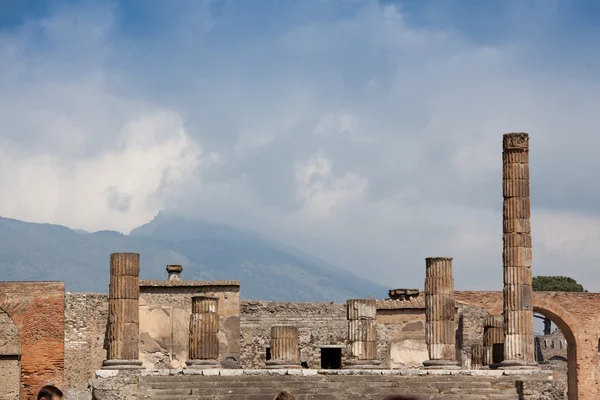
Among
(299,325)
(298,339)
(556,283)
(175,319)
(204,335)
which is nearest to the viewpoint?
(204,335)

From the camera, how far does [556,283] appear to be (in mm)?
79500

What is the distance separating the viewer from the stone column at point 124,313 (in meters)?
27.0

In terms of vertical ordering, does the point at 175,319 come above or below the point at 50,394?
above

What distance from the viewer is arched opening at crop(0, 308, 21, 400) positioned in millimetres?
37125

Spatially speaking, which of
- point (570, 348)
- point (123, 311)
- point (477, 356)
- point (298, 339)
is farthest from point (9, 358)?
point (570, 348)

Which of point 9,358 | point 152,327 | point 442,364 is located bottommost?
point 442,364

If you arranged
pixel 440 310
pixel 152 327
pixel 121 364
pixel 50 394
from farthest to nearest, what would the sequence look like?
pixel 152 327 → pixel 440 310 → pixel 121 364 → pixel 50 394

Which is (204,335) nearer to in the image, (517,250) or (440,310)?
(440,310)

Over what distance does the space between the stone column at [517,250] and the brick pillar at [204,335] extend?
19.5 ft

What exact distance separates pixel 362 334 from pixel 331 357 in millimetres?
7603

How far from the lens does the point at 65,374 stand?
33.7 metres

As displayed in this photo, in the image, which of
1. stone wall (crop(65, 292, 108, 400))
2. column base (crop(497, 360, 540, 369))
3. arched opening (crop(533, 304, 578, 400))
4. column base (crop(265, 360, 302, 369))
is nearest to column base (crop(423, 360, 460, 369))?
column base (crop(497, 360, 540, 369))

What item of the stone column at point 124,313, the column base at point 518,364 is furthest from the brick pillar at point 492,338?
the stone column at point 124,313

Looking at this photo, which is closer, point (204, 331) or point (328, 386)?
point (328, 386)
